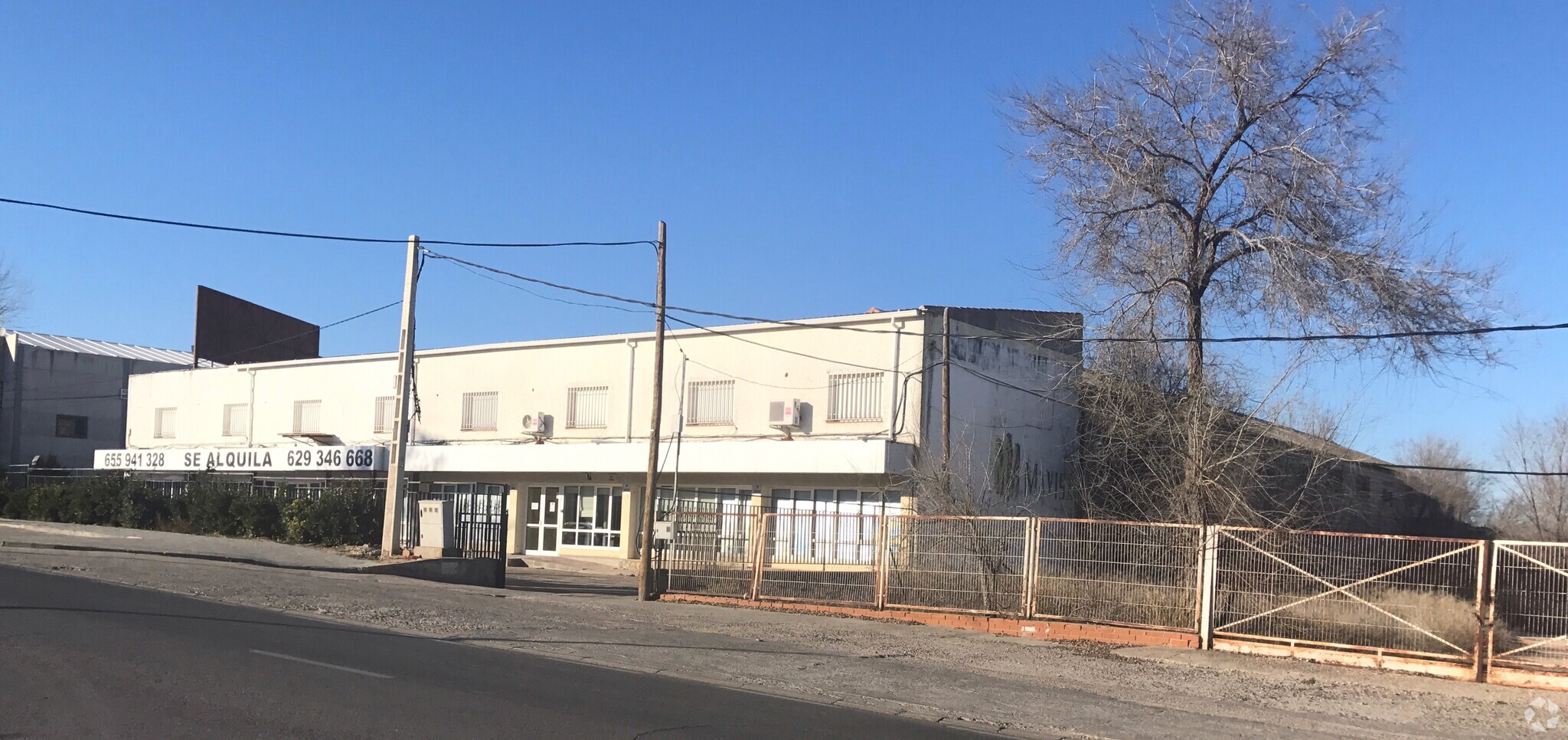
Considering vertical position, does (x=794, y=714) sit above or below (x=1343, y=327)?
below

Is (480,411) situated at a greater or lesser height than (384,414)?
greater

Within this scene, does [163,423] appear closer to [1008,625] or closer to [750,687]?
[1008,625]

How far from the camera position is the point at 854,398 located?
3116 centimetres

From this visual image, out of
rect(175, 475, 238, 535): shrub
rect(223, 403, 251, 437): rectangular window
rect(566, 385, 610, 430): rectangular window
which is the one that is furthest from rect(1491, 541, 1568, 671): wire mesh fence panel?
rect(223, 403, 251, 437): rectangular window

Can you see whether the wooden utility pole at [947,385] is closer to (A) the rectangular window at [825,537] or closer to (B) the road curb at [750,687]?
(A) the rectangular window at [825,537]

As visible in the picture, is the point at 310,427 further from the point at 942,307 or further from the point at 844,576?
the point at 844,576

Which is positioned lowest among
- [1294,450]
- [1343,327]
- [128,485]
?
[128,485]

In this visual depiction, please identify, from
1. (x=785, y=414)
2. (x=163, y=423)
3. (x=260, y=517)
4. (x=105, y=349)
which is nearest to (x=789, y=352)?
(x=785, y=414)

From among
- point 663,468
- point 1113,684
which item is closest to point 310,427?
point 663,468

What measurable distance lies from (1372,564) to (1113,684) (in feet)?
14.3

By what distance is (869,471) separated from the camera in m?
29.2

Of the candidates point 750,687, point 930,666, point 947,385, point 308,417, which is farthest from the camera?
point 308,417

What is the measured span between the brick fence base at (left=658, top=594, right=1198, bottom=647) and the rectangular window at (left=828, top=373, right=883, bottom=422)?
10258mm

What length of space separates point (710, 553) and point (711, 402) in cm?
1261
